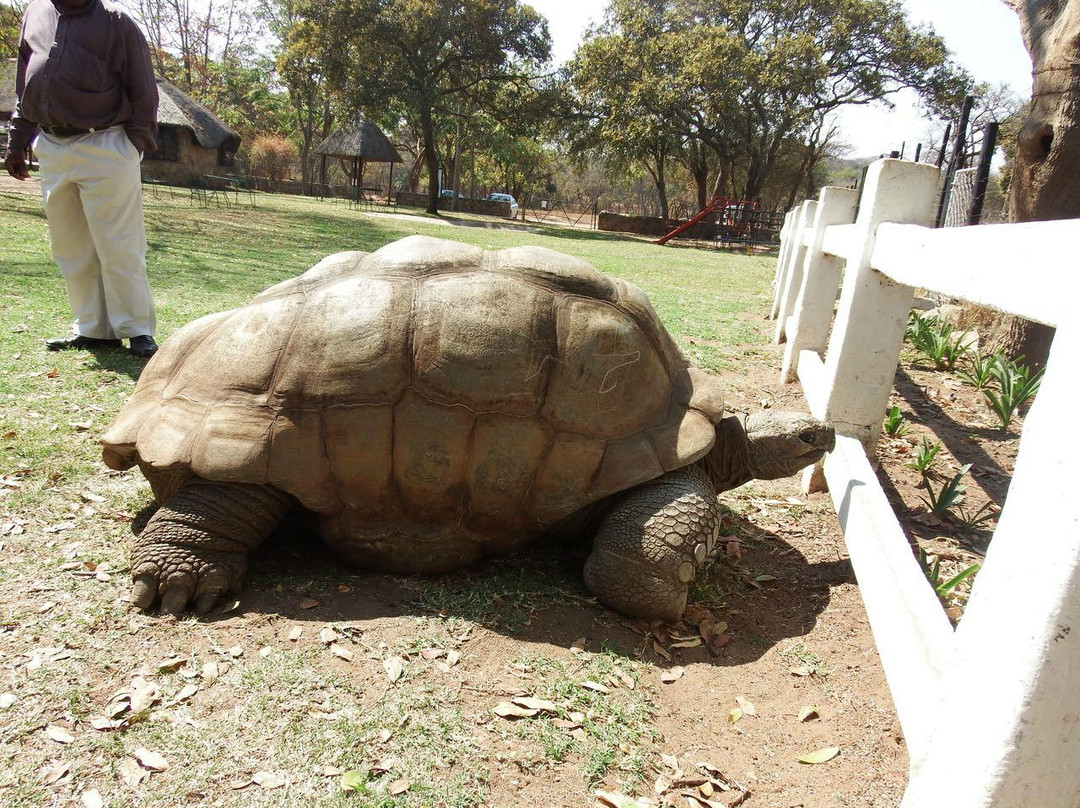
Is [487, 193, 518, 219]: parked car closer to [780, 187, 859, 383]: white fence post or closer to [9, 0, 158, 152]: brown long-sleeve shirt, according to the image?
[780, 187, 859, 383]: white fence post

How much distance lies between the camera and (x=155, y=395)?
3.11 metres

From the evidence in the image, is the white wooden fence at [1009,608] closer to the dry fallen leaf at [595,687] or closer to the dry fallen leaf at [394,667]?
the dry fallen leaf at [595,687]

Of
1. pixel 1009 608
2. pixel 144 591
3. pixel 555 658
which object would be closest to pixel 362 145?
pixel 144 591

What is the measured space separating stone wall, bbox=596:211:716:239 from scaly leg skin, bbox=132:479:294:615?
30754 millimetres

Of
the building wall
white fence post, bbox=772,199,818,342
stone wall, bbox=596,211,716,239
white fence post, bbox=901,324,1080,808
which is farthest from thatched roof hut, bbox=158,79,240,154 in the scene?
white fence post, bbox=901,324,1080,808

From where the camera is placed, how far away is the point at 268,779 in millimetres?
1959

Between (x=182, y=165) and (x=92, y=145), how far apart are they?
3138 cm

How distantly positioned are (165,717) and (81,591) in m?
0.89

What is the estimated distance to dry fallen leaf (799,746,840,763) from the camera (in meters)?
2.13

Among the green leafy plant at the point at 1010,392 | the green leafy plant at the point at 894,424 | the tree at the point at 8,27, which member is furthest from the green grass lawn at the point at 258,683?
the tree at the point at 8,27

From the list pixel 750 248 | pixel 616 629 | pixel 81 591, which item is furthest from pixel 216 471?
pixel 750 248

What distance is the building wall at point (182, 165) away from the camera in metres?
31.6

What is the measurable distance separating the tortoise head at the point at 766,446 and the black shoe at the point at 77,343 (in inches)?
180

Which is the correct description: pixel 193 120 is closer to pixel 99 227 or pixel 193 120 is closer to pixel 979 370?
pixel 99 227
